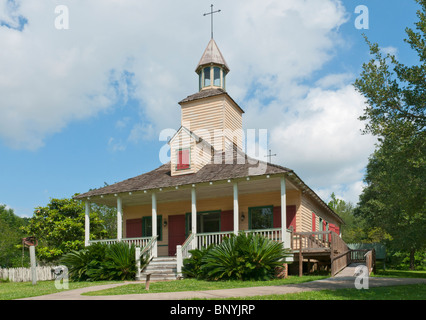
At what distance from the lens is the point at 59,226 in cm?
2608

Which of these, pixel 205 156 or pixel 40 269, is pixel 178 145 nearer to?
pixel 205 156

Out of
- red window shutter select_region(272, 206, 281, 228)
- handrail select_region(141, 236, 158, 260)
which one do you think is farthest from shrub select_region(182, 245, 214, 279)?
red window shutter select_region(272, 206, 281, 228)

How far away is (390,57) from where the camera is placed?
13.7m

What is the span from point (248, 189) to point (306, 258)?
409 cm

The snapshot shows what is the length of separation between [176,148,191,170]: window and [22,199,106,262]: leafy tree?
8.55m

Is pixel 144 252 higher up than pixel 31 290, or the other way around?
pixel 144 252

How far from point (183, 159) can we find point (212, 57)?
26.4 feet

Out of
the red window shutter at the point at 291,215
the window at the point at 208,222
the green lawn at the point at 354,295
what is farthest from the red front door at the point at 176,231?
the green lawn at the point at 354,295

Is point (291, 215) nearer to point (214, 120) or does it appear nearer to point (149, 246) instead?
point (149, 246)

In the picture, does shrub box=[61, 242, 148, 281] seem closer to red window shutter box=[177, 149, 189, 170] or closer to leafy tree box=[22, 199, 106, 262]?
red window shutter box=[177, 149, 189, 170]

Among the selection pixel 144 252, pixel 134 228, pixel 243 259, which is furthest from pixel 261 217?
pixel 134 228

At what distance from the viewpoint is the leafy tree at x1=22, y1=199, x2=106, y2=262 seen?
26.0 meters

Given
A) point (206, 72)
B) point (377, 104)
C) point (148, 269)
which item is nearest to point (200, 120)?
point (206, 72)
